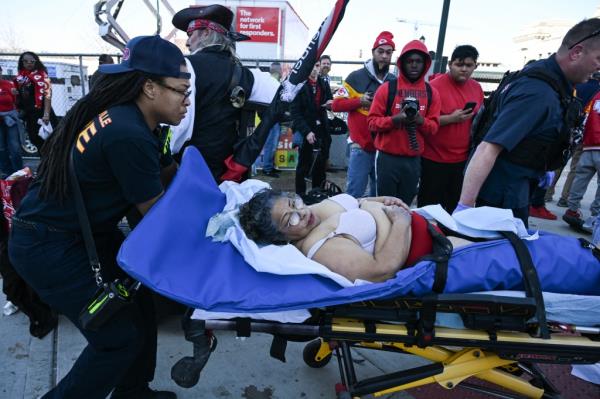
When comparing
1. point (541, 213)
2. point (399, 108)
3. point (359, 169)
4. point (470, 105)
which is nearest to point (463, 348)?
point (399, 108)

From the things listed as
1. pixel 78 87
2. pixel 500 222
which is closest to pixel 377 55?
pixel 500 222

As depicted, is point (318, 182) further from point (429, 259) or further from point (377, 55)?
point (429, 259)

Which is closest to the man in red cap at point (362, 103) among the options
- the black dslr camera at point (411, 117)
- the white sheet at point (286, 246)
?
the black dslr camera at point (411, 117)

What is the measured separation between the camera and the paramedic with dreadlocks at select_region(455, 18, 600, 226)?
2221 mm

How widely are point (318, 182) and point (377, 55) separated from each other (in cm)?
217

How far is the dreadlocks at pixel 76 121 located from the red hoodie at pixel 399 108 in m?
2.50

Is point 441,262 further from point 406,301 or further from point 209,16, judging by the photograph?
point 209,16

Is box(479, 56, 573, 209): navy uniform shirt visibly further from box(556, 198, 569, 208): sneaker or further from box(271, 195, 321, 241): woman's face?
box(556, 198, 569, 208): sneaker

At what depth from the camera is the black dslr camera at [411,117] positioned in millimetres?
3467

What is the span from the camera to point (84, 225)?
1.65 m

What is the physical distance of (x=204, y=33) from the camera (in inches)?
104

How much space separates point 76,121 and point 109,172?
26 cm

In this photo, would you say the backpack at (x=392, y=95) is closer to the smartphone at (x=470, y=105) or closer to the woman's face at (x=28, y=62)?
the smartphone at (x=470, y=105)

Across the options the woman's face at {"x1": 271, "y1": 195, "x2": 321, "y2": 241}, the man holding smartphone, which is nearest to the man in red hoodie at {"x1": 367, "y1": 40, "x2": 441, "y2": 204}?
the man holding smartphone
